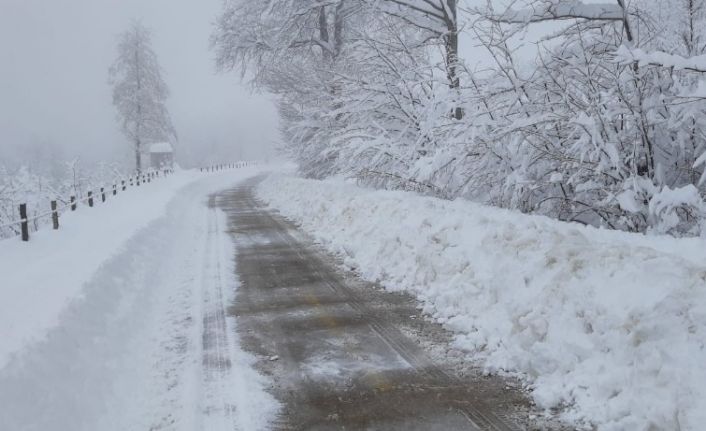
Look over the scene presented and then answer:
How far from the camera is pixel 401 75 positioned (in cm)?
1280

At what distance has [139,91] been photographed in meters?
43.6

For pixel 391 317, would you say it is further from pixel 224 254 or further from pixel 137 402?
pixel 224 254

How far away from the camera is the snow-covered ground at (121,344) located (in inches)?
163

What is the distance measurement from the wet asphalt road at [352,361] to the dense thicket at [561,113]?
2.84 meters

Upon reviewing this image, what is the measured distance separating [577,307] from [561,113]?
147 inches

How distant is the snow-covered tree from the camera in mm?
43281

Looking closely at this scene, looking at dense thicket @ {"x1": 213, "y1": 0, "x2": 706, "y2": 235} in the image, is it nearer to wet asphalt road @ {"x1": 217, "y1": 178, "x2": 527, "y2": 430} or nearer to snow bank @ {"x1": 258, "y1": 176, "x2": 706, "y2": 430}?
snow bank @ {"x1": 258, "y1": 176, "x2": 706, "y2": 430}

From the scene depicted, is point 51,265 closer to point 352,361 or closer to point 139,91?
point 352,361

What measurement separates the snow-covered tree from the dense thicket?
113ft

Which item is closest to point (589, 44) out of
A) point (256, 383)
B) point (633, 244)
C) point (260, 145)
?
point (633, 244)

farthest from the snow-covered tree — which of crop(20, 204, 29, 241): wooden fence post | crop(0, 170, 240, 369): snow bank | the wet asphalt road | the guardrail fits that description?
the wet asphalt road

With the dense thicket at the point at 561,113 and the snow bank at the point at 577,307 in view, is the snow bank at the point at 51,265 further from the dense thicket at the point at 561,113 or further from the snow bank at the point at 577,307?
the dense thicket at the point at 561,113

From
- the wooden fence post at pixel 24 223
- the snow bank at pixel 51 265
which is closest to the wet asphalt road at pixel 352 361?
the snow bank at pixel 51 265

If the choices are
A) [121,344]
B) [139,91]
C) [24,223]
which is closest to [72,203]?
[24,223]
